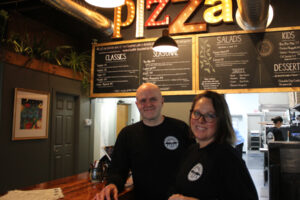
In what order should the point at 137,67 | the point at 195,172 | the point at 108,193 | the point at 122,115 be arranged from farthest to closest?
the point at 122,115
the point at 137,67
the point at 108,193
the point at 195,172

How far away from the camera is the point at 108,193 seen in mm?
1651

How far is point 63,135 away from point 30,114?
881 mm

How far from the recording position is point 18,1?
13.8 ft

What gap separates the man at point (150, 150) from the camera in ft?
6.36

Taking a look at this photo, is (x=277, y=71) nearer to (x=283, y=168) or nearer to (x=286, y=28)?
(x=286, y=28)

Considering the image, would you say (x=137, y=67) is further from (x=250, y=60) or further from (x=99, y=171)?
(x=99, y=171)

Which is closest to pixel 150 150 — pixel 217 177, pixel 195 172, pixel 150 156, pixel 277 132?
pixel 150 156

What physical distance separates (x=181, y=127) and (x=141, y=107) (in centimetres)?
36

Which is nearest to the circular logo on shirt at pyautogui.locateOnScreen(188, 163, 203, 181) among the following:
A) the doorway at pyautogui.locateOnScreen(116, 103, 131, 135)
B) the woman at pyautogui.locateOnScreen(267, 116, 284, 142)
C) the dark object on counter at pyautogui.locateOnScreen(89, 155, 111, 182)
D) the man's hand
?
the man's hand

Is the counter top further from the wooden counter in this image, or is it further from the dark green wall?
the dark green wall

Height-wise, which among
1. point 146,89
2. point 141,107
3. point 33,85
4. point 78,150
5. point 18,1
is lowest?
point 78,150

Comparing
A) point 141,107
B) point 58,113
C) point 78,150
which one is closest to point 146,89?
point 141,107

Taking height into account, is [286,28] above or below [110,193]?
above

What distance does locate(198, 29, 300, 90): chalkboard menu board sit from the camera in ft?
11.2
